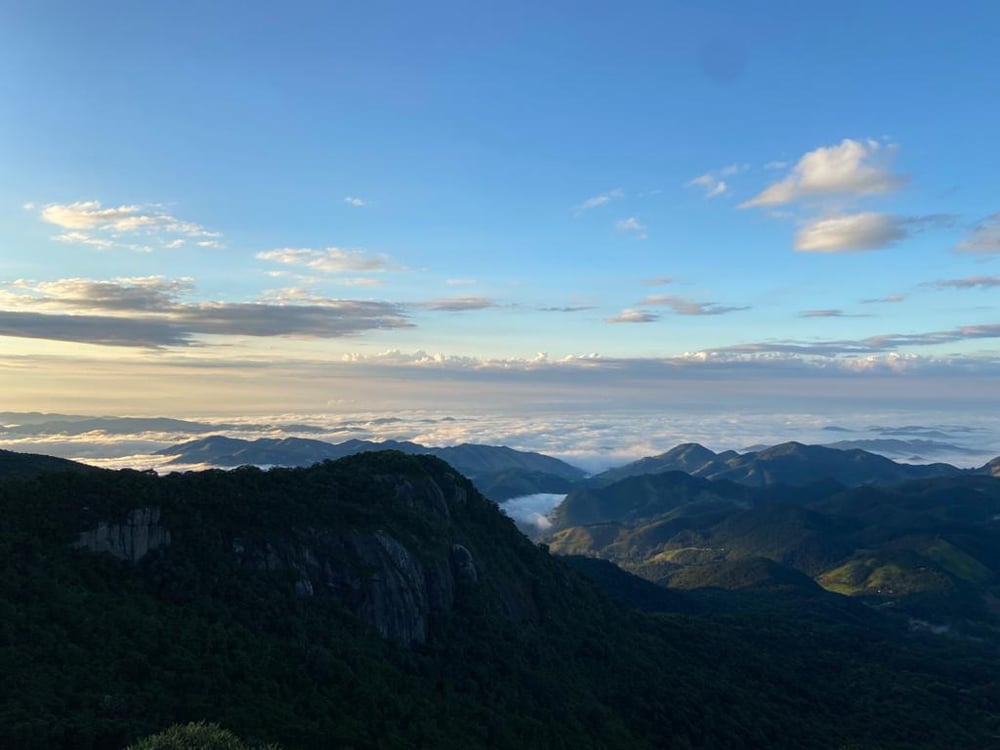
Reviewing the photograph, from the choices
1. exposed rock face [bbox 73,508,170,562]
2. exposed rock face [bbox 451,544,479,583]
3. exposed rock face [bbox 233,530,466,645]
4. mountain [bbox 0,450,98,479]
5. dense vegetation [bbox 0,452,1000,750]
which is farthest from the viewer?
exposed rock face [bbox 451,544,479,583]

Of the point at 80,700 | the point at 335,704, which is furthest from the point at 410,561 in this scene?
the point at 80,700

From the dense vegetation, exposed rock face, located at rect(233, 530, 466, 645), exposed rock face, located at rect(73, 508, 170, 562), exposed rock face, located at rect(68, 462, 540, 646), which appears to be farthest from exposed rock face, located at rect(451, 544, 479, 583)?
exposed rock face, located at rect(73, 508, 170, 562)

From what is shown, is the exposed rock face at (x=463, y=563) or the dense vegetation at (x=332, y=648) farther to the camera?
the exposed rock face at (x=463, y=563)

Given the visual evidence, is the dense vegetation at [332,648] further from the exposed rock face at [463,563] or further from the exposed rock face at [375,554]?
the exposed rock face at [463,563]

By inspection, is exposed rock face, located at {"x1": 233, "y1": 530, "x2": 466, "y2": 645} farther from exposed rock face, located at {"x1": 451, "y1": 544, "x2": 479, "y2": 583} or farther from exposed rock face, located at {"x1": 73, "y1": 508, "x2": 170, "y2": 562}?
exposed rock face, located at {"x1": 73, "y1": 508, "x2": 170, "y2": 562}

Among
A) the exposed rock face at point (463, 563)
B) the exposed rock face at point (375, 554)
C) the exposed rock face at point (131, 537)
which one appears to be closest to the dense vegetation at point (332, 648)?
the exposed rock face at point (375, 554)

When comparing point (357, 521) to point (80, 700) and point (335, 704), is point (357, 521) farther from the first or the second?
point (80, 700)
